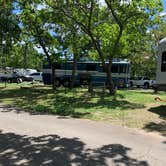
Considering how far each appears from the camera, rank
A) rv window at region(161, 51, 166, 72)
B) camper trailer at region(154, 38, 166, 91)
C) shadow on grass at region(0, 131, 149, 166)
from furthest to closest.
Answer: rv window at region(161, 51, 166, 72), camper trailer at region(154, 38, 166, 91), shadow on grass at region(0, 131, 149, 166)

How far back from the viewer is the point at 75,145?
323 inches

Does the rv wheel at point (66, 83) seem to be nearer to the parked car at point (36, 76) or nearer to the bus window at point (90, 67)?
the bus window at point (90, 67)

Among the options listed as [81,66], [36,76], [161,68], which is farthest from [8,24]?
[36,76]

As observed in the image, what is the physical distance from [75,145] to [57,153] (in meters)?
0.80

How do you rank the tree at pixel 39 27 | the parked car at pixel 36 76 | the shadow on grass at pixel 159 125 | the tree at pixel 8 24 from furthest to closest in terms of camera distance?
the parked car at pixel 36 76
the tree at pixel 8 24
the tree at pixel 39 27
the shadow on grass at pixel 159 125

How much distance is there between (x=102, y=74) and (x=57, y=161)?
1244 inches

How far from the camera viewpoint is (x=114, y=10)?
19875mm

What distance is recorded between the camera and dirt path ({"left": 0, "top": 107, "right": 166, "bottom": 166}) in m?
6.99

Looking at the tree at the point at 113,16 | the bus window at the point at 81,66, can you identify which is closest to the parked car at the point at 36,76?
the bus window at the point at 81,66

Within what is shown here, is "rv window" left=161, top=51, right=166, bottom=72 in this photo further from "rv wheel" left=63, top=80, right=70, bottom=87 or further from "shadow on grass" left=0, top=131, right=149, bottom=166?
"rv wheel" left=63, top=80, right=70, bottom=87

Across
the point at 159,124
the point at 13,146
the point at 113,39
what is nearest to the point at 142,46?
the point at 113,39

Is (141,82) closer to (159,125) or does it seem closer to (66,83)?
(66,83)

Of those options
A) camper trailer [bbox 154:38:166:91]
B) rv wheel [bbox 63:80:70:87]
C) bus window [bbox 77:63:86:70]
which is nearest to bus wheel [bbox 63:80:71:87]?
rv wheel [bbox 63:80:70:87]

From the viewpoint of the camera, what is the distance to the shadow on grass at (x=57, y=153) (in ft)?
22.6
